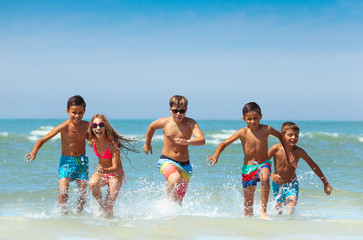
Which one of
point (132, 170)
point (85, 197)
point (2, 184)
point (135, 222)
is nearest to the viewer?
point (135, 222)

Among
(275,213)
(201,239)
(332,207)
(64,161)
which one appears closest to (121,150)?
(64,161)

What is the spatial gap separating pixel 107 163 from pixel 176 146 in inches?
35.1

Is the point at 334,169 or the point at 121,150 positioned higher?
the point at 121,150

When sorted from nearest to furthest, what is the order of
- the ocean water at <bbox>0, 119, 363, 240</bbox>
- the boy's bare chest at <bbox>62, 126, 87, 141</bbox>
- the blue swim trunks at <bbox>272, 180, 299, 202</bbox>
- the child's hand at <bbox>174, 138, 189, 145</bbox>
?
Result: the ocean water at <bbox>0, 119, 363, 240</bbox> → the child's hand at <bbox>174, 138, 189, 145</bbox> → the boy's bare chest at <bbox>62, 126, 87, 141</bbox> → the blue swim trunks at <bbox>272, 180, 299, 202</bbox>

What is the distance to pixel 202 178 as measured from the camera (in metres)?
9.80

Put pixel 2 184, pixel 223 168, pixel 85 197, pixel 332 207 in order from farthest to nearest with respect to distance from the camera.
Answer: pixel 223 168, pixel 2 184, pixel 332 207, pixel 85 197

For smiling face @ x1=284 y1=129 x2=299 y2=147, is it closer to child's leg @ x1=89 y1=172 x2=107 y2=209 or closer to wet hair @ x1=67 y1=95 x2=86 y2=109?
child's leg @ x1=89 y1=172 x2=107 y2=209

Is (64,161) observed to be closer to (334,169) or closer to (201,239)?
(201,239)

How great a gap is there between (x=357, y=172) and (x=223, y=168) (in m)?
3.20

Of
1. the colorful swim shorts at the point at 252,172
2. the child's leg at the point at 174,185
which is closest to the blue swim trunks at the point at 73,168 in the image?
the child's leg at the point at 174,185

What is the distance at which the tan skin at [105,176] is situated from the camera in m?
5.43

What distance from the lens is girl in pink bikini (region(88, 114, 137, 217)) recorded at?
17.8 feet

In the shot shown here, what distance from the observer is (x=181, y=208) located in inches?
237

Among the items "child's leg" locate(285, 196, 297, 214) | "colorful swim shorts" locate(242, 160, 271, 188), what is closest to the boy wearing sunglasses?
"colorful swim shorts" locate(242, 160, 271, 188)
